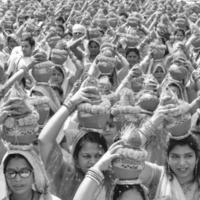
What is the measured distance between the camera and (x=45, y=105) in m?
4.86

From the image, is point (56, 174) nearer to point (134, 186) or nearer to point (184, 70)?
point (134, 186)

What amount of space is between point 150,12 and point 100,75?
8.74 m

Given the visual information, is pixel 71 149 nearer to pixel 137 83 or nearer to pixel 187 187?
pixel 187 187

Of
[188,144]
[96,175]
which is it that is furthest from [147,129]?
[96,175]

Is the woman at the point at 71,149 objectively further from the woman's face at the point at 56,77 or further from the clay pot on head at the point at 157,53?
the clay pot on head at the point at 157,53

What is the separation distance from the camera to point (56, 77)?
7.41 meters

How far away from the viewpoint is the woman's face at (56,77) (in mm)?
7356

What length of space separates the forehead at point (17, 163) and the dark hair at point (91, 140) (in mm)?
702

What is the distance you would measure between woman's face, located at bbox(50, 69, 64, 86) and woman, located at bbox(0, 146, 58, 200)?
3.74m

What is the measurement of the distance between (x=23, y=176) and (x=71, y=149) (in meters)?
0.80

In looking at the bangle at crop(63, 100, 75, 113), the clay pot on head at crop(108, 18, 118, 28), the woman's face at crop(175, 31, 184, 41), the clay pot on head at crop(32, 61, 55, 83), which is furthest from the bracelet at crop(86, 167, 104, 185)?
the clay pot on head at crop(108, 18, 118, 28)

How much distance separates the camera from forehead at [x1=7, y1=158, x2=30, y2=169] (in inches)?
141

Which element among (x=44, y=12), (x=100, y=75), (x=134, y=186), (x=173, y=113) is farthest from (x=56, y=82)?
(x=44, y=12)

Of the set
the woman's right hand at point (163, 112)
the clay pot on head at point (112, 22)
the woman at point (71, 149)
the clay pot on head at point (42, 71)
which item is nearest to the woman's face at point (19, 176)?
the woman at point (71, 149)
